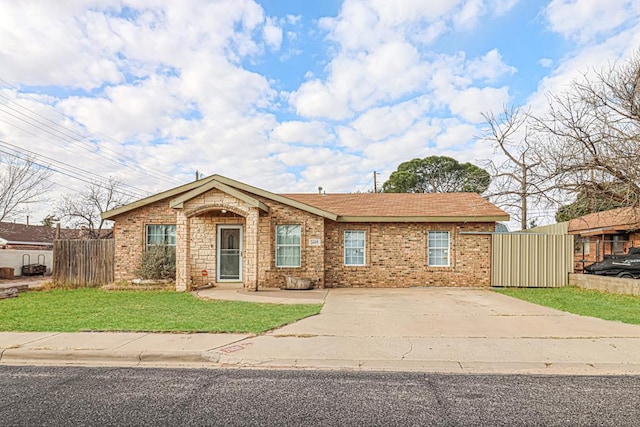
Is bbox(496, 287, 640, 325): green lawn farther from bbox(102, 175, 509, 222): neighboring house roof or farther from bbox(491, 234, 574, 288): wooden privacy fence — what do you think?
bbox(102, 175, 509, 222): neighboring house roof

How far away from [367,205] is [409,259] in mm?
3072

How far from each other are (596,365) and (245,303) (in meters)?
8.11

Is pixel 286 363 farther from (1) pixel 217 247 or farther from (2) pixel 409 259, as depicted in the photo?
(2) pixel 409 259

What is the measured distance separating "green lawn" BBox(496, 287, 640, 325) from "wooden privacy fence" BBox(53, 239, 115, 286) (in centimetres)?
1451

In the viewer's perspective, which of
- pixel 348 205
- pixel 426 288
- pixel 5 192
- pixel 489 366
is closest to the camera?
pixel 489 366

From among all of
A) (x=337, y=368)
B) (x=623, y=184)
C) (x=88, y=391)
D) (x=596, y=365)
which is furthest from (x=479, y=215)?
(x=88, y=391)

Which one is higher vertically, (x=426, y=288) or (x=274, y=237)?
(x=274, y=237)

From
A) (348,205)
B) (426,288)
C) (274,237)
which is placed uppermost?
(348,205)

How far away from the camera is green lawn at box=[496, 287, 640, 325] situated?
9812 mm

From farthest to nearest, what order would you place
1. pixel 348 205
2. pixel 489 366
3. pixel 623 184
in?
pixel 348 205
pixel 623 184
pixel 489 366

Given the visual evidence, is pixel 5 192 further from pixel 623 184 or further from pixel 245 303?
pixel 623 184

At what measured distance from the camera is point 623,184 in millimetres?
13438

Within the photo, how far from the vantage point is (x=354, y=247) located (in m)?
16.9

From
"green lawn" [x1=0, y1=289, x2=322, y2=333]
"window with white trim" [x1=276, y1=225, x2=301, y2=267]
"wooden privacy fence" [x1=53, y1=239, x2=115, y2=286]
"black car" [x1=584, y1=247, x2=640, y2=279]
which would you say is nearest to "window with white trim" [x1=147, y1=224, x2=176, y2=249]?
"wooden privacy fence" [x1=53, y1=239, x2=115, y2=286]
